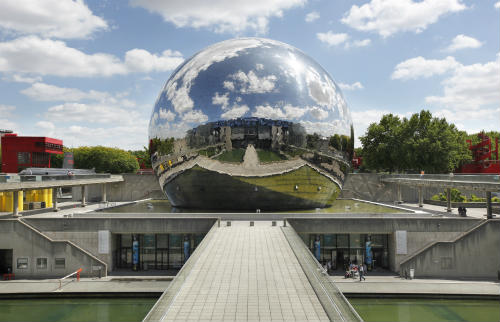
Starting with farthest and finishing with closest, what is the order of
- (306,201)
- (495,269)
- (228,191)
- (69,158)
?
(69,158), (306,201), (228,191), (495,269)

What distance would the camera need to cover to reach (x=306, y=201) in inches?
938

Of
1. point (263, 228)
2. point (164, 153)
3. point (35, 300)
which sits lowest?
point (35, 300)

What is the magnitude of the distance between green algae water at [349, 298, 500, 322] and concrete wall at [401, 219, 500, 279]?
383 cm

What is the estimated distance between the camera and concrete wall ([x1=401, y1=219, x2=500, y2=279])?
2012cm

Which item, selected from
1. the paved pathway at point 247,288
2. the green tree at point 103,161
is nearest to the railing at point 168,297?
the paved pathway at point 247,288

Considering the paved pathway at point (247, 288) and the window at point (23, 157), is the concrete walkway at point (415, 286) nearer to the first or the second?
the paved pathway at point (247, 288)

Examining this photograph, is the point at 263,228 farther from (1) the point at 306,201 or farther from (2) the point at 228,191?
(1) the point at 306,201

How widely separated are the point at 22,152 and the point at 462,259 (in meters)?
65.0

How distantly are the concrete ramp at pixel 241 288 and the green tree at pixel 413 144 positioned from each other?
34223 millimetres

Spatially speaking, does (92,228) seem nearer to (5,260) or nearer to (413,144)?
(5,260)

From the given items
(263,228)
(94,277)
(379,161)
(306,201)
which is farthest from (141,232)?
(379,161)

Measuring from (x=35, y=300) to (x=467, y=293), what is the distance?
1986 cm

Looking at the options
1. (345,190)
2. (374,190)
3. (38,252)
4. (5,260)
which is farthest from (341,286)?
(374,190)

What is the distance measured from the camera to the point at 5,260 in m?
21.0
